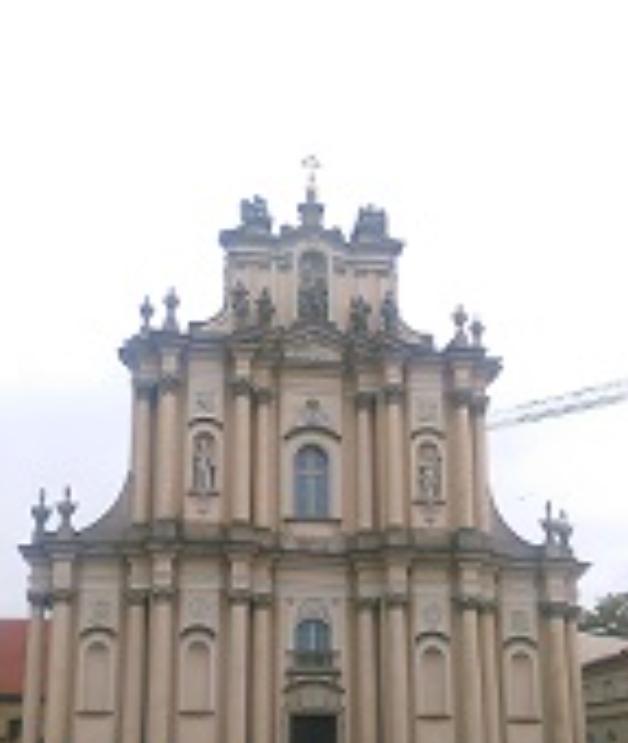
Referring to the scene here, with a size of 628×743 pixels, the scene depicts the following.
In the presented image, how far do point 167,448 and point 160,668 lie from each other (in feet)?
18.7

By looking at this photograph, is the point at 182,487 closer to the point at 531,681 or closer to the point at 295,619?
the point at 295,619

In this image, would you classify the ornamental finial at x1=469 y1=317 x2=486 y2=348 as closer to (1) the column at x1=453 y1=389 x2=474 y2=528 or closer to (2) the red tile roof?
→ (1) the column at x1=453 y1=389 x2=474 y2=528

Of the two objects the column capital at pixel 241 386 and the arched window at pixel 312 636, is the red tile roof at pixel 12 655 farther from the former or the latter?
the column capital at pixel 241 386

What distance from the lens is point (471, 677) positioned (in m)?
30.8

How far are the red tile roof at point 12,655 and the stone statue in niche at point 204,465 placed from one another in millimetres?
15437

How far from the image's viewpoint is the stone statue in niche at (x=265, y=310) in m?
Result: 33.8

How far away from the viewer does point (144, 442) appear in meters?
32.7

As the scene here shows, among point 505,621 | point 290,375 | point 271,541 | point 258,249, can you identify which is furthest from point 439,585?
point 258,249

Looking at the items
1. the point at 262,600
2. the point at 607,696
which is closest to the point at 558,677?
the point at 262,600

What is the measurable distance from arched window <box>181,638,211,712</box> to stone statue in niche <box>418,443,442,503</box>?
7045mm

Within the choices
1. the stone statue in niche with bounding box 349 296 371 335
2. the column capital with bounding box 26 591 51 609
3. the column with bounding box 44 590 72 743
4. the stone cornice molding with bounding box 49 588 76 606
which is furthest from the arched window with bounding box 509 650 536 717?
the column capital with bounding box 26 591 51 609

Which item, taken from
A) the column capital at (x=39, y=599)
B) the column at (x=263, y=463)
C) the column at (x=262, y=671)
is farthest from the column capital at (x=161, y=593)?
the column at (x=263, y=463)

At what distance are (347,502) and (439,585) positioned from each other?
10.7 feet

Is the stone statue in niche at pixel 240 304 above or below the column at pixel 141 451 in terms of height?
above
